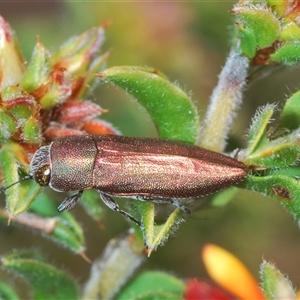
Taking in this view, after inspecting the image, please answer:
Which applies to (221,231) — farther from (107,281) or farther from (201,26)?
(107,281)

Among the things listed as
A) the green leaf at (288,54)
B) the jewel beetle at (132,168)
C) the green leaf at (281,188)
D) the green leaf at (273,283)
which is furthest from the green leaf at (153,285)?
the green leaf at (288,54)

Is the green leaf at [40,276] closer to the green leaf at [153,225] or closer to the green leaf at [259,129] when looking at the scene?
the green leaf at [153,225]

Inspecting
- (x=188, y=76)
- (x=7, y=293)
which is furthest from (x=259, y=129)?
(x=188, y=76)

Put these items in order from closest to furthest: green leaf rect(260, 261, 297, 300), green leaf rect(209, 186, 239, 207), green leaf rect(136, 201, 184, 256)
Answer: green leaf rect(260, 261, 297, 300) → green leaf rect(136, 201, 184, 256) → green leaf rect(209, 186, 239, 207)

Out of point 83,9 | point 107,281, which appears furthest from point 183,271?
point 83,9

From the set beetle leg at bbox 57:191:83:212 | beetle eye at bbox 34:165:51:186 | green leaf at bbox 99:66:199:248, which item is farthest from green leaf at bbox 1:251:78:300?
green leaf at bbox 99:66:199:248

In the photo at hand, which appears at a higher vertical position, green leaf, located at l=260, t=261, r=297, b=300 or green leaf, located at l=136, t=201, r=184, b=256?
green leaf, located at l=260, t=261, r=297, b=300

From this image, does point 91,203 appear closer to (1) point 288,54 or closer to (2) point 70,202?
(2) point 70,202

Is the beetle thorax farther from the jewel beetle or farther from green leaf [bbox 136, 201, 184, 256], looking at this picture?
green leaf [bbox 136, 201, 184, 256]
